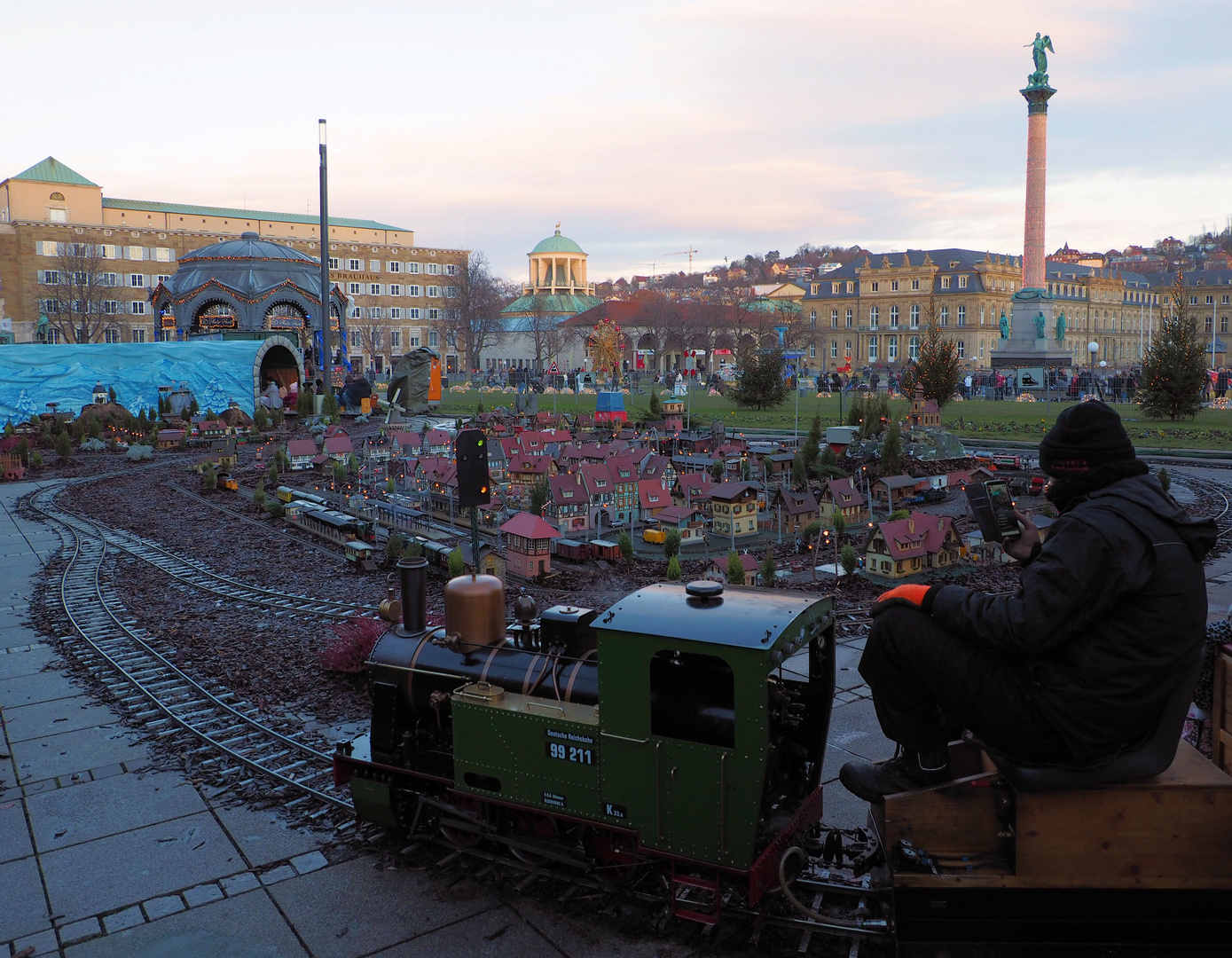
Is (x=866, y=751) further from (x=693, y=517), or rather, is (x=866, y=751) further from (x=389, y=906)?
(x=693, y=517)

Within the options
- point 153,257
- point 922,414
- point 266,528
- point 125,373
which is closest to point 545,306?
point 153,257

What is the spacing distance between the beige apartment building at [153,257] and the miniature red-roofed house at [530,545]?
68.1 meters

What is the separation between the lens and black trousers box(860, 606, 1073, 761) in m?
4.14

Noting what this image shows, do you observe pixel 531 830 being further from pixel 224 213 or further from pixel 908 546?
pixel 224 213

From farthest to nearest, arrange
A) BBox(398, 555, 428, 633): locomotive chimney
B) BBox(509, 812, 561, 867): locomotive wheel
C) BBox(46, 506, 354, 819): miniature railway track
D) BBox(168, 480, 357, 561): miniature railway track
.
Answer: BBox(168, 480, 357, 561): miniature railway track → BBox(46, 506, 354, 819): miniature railway track → BBox(398, 555, 428, 633): locomotive chimney → BBox(509, 812, 561, 867): locomotive wheel

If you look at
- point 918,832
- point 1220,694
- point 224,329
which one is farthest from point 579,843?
point 224,329

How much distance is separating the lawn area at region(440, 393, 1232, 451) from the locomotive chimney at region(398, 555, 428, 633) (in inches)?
999

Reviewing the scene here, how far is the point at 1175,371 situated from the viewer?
35281 mm

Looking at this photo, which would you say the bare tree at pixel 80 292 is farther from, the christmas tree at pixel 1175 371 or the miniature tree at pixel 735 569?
the miniature tree at pixel 735 569

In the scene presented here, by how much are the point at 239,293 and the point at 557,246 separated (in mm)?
97170

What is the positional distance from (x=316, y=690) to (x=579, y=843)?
4799mm

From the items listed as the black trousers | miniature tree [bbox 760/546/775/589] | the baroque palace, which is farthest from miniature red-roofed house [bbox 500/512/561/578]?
the baroque palace

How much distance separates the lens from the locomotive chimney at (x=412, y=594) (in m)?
6.52

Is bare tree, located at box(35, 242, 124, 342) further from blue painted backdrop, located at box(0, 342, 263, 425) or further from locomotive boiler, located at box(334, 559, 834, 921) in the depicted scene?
locomotive boiler, located at box(334, 559, 834, 921)
